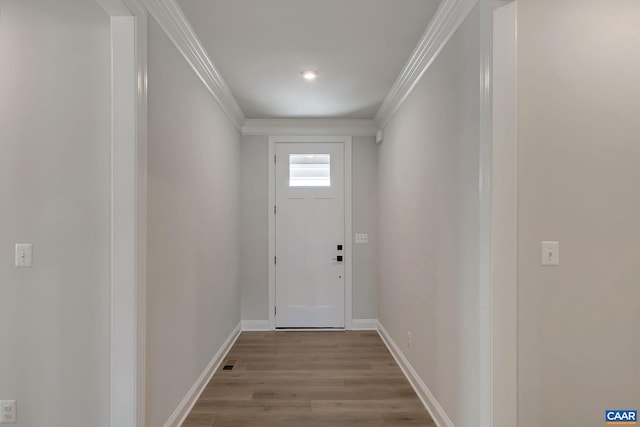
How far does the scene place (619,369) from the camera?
1.67m

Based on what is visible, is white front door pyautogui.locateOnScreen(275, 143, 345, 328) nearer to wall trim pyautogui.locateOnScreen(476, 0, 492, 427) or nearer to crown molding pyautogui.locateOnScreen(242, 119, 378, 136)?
crown molding pyautogui.locateOnScreen(242, 119, 378, 136)

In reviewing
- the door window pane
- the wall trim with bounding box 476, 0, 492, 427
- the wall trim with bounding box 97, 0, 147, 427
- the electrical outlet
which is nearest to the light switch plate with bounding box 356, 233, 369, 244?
the door window pane

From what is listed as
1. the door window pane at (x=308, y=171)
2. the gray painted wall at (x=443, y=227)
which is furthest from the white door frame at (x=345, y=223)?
the gray painted wall at (x=443, y=227)

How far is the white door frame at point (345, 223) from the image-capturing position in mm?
4629

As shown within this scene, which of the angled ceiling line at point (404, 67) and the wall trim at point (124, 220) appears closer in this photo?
the wall trim at point (124, 220)

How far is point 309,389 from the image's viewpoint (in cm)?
296

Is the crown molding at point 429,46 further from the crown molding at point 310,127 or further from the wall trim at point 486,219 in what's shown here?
the crown molding at point 310,127

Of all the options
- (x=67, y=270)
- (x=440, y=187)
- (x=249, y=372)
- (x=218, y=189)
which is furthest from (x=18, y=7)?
(x=249, y=372)

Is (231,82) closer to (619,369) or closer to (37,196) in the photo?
(37,196)

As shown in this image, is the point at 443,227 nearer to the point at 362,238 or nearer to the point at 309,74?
the point at 309,74

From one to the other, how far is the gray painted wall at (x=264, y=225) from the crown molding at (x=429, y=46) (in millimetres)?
1044

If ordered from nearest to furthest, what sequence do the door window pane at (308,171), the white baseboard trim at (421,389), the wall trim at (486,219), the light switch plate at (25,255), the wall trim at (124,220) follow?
the wall trim at (486,219), the wall trim at (124,220), the light switch plate at (25,255), the white baseboard trim at (421,389), the door window pane at (308,171)

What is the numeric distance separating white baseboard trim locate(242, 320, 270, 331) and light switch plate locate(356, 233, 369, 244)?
5.16 feet

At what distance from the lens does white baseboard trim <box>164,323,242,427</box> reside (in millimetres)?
2355
